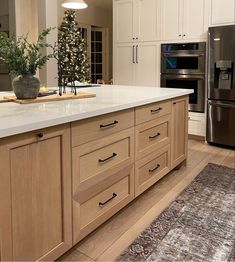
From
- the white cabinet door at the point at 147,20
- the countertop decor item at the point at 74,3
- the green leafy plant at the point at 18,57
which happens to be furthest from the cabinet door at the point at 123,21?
the green leafy plant at the point at 18,57

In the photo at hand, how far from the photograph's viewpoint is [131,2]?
507 cm

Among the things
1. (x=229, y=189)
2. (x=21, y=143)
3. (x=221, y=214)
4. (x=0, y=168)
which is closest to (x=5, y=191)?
(x=0, y=168)

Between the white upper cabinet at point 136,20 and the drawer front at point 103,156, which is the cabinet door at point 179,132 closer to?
the drawer front at point 103,156

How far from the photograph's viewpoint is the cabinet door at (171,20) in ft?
15.1

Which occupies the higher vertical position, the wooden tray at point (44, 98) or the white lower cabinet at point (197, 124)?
the wooden tray at point (44, 98)

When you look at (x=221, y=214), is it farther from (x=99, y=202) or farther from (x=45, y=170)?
(x=45, y=170)

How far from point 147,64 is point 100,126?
136 inches

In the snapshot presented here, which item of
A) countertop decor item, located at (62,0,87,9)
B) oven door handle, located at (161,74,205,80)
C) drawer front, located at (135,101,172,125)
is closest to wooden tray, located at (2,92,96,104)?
drawer front, located at (135,101,172,125)

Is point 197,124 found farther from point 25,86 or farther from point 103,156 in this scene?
point 25,86

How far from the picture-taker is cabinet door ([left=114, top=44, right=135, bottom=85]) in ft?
17.2

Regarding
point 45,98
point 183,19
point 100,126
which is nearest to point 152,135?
point 100,126

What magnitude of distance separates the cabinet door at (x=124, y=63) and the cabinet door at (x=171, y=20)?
0.66 meters

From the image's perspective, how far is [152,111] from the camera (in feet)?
8.14

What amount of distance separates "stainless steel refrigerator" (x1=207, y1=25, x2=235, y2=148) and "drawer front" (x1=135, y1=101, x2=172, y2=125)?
5.42ft
